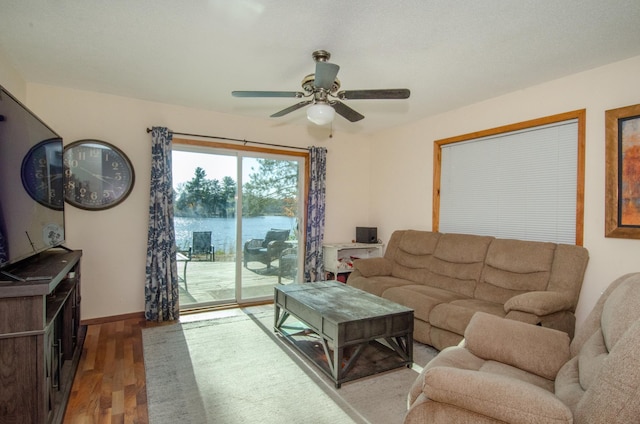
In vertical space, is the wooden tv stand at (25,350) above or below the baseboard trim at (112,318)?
above

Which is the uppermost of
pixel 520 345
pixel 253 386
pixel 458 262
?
pixel 458 262

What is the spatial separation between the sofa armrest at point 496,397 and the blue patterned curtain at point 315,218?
3.41 metres

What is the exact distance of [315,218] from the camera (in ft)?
15.7

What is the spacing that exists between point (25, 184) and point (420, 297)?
3006 mm

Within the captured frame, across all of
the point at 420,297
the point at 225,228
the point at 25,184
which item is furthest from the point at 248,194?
the point at 25,184

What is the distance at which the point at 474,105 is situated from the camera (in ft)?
12.4

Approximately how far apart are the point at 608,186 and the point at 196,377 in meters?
3.52

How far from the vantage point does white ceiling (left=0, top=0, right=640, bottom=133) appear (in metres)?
2.03

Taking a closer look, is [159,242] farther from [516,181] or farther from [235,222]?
[516,181]

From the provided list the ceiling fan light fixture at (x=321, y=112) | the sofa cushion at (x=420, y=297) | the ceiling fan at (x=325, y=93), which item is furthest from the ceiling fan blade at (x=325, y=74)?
the sofa cushion at (x=420, y=297)

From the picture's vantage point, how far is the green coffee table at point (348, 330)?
241 cm

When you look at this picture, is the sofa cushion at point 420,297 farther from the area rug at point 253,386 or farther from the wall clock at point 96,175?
the wall clock at point 96,175

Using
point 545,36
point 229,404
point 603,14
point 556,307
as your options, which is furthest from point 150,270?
point 603,14

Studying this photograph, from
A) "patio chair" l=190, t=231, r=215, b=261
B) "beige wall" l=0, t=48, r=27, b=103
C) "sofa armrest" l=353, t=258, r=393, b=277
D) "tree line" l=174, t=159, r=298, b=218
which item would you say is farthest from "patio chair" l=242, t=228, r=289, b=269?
"beige wall" l=0, t=48, r=27, b=103
